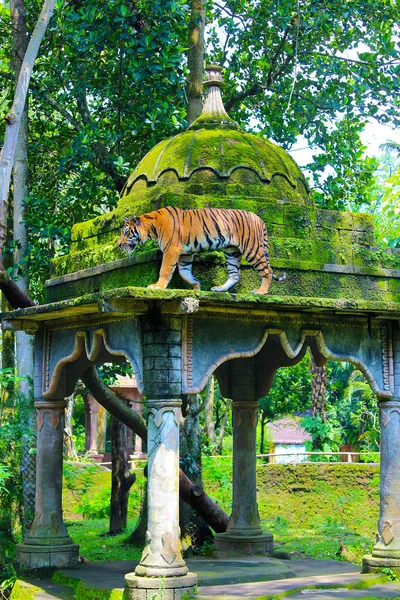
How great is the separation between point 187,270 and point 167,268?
0.28 m

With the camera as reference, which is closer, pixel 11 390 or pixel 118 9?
pixel 118 9

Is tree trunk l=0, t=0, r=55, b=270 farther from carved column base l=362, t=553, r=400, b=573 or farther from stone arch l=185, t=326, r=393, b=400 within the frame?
carved column base l=362, t=553, r=400, b=573

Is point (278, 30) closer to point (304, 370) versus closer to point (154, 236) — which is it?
point (154, 236)

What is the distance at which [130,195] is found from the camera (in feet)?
34.1

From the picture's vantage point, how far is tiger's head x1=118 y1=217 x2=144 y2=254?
8961 mm

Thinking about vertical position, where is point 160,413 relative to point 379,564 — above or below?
above

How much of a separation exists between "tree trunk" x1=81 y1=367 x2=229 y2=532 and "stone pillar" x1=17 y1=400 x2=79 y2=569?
1.89m

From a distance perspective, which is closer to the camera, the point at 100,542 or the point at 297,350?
the point at 297,350

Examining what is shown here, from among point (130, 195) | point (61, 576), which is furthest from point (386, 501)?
point (130, 195)

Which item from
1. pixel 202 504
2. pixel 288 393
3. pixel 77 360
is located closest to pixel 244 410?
pixel 202 504

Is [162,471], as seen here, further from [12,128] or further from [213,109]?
[213,109]

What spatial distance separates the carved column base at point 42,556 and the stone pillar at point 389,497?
3.56 meters

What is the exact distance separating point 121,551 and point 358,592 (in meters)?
5.93

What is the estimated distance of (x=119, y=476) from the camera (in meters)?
16.1
